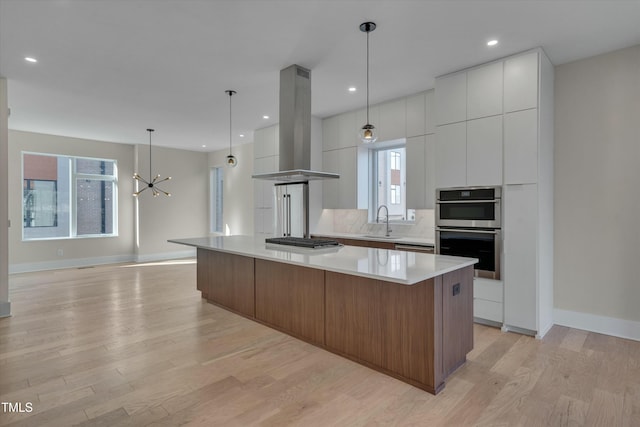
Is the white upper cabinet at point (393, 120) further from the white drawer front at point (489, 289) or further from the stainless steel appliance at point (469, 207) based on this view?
the white drawer front at point (489, 289)

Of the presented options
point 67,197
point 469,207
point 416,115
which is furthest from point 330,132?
point 67,197

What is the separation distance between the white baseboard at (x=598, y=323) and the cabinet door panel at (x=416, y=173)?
198cm

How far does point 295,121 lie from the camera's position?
3.78m

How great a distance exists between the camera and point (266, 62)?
12.1 feet

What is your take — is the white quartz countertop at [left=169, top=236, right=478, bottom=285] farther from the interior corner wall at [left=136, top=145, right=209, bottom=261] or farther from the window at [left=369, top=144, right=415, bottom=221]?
the interior corner wall at [left=136, top=145, right=209, bottom=261]

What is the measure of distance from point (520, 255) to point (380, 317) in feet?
6.06

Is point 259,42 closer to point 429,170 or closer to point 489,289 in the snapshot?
point 429,170

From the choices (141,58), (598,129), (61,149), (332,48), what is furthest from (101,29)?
(61,149)

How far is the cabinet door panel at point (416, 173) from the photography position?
4605 mm

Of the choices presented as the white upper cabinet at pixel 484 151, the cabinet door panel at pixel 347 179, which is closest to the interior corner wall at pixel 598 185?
the white upper cabinet at pixel 484 151

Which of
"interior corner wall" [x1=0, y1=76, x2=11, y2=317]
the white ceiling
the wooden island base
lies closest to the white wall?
the white ceiling

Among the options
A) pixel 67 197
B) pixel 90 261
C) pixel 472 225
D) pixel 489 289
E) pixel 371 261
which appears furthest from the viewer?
pixel 90 261

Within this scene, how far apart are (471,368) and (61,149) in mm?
8629

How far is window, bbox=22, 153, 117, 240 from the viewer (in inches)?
277
